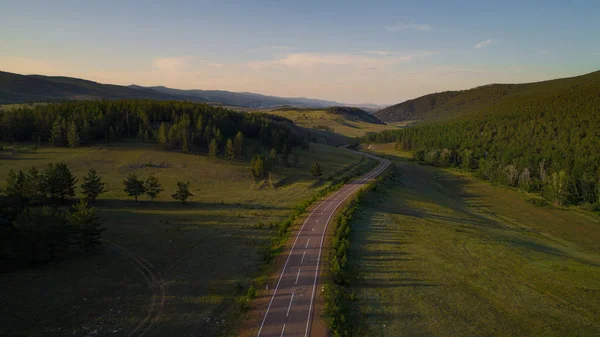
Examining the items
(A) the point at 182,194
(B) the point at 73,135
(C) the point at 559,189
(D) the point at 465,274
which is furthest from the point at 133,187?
(C) the point at 559,189

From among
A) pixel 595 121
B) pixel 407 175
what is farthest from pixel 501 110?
pixel 407 175

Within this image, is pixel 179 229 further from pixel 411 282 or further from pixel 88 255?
pixel 411 282

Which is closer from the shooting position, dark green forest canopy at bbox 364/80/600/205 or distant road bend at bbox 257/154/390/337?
distant road bend at bbox 257/154/390/337

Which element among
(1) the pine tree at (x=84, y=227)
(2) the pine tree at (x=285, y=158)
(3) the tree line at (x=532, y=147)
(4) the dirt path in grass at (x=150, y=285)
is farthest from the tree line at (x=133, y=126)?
(3) the tree line at (x=532, y=147)

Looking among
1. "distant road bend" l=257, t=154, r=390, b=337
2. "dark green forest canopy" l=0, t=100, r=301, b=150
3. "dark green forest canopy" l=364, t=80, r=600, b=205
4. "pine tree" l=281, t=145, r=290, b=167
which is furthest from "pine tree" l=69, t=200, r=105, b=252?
"dark green forest canopy" l=364, t=80, r=600, b=205

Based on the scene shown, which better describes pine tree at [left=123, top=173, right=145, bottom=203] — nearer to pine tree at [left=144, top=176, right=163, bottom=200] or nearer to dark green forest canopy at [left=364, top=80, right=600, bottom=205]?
pine tree at [left=144, top=176, right=163, bottom=200]

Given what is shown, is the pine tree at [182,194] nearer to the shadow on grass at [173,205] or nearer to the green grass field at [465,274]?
the shadow on grass at [173,205]

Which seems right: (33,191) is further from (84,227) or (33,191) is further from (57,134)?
(57,134)
